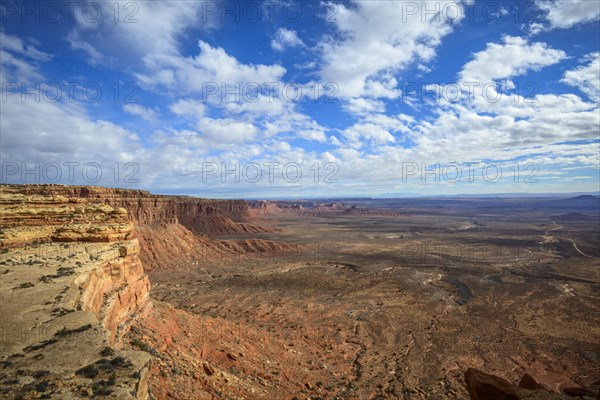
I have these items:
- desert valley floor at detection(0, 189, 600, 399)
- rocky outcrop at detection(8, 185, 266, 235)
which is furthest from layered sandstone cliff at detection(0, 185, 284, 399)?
rocky outcrop at detection(8, 185, 266, 235)

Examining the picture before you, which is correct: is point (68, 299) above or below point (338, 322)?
above

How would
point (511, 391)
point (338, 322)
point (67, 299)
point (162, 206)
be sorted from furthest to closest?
point (162, 206) < point (338, 322) < point (67, 299) < point (511, 391)

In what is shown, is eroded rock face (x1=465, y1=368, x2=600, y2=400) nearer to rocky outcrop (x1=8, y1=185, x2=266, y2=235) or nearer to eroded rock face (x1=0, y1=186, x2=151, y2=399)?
eroded rock face (x1=0, y1=186, x2=151, y2=399)

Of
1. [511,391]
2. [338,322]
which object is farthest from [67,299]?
[338,322]

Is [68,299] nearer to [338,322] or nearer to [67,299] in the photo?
[67,299]

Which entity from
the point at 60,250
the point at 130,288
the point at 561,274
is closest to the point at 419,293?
the point at 561,274

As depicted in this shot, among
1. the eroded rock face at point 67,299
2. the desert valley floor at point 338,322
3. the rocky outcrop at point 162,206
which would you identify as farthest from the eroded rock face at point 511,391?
the rocky outcrop at point 162,206
